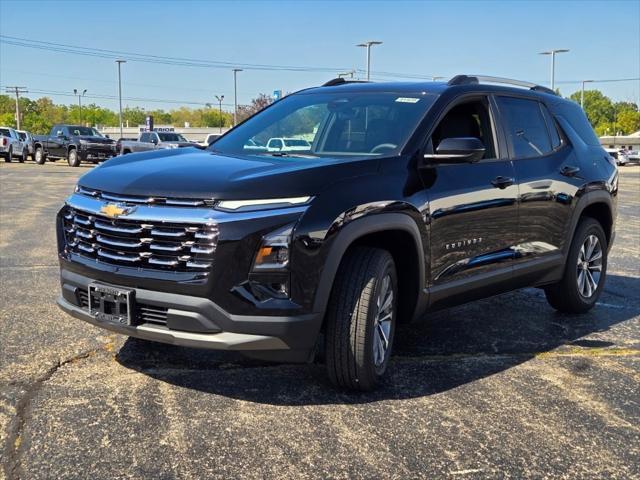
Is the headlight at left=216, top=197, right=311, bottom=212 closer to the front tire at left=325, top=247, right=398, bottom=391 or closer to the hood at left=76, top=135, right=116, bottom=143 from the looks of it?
the front tire at left=325, top=247, right=398, bottom=391

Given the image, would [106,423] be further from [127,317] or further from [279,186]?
[279,186]

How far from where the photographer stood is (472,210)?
452 cm

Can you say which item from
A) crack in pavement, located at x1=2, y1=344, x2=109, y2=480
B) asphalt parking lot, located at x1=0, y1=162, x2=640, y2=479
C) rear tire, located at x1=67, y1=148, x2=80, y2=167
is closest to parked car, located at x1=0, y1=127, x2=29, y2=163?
rear tire, located at x1=67, y1=148, x2=80, y2=167

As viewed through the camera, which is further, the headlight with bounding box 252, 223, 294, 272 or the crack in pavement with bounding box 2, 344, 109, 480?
the headlight with bounding box 252, 223, 294, 272

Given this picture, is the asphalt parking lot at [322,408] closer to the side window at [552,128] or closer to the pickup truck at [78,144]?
the side window at [552,128]

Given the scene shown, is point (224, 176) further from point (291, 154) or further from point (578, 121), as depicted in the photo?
point (578, 121)

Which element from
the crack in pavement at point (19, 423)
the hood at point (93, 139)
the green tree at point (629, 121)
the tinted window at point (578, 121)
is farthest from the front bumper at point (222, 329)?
the green tree at point (629, 121)

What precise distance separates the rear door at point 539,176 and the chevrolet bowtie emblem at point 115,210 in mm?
2776

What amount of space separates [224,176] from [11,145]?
3637cm

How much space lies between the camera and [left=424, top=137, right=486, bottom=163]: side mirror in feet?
13.6

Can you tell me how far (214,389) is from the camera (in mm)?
3990

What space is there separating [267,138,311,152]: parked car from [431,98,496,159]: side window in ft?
3.00

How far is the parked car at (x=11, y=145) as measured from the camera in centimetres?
3594

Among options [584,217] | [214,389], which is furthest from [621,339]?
[214,389]
